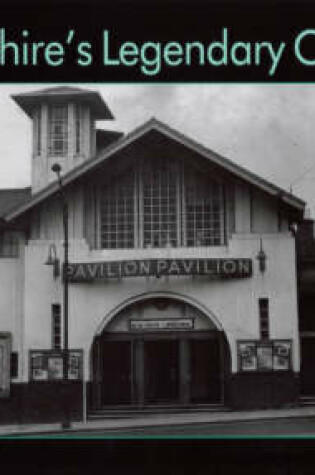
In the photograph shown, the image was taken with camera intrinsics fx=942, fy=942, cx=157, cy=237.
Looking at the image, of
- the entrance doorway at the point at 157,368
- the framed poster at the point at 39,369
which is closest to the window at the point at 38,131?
the entrance doorway at the point at 157,368

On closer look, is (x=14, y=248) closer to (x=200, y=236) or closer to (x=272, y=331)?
(x=200, y=236)

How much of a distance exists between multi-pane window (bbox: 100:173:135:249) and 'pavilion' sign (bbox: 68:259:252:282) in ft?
2.65

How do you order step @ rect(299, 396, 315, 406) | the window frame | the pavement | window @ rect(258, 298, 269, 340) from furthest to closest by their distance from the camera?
the window frame
window @ rect(258, 298, 269, 340)
step @ rect(299, 396, 315, 406)
the pavement

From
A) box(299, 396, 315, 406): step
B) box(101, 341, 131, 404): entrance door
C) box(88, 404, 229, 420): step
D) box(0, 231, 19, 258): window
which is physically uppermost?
box(0, 231, 19, 258): window

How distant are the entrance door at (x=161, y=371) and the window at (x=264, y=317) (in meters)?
2.40

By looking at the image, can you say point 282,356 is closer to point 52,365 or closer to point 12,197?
point 52,365

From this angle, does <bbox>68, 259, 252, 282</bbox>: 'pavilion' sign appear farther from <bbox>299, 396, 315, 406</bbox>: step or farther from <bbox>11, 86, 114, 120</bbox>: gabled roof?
<bbox>11, 86, 114, 120</bbox>: gabled roof

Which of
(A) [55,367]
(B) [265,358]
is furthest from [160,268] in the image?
(A) [55,367]

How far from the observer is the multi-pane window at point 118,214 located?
26.4 meters

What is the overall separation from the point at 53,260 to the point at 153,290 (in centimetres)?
291

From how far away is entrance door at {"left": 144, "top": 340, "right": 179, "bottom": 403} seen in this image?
85.0 ft

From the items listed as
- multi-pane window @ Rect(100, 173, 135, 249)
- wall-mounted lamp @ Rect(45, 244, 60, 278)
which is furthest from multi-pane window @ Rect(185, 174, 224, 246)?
wall-mounted lamp @ Rect(45, 244, 60, 278)

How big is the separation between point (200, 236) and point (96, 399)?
5328mm

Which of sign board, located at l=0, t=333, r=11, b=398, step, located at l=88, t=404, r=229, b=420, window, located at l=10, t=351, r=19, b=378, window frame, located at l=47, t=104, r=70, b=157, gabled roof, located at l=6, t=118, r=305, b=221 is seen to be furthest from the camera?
window frame, located at l=47, t=104, r=70, b=157
